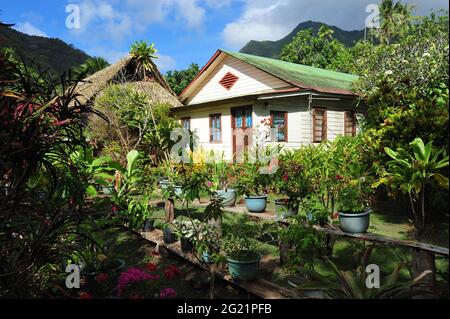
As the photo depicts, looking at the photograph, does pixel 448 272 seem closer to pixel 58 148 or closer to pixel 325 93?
pixel 58 148

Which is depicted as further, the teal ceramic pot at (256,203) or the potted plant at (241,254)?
the teal ceramic pot at (256,203)

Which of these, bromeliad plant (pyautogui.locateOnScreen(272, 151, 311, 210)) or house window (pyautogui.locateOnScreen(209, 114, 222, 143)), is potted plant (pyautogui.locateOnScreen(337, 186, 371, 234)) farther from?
house window (pyautogui.locateOnScreen(209, 114, 222, 143))

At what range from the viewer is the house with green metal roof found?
1341 cm

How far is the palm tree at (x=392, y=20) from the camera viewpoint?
111ft

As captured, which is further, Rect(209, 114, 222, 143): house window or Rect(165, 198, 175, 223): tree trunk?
Rect(209, 114, 222, 143): house window

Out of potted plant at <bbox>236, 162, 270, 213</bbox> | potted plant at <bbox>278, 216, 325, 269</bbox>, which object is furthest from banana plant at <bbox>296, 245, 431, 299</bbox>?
potted plant at <bbox>236, 162, 270, 213</bbox>

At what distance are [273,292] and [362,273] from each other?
1.05 m

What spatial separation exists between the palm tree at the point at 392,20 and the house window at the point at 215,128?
22.1 meters

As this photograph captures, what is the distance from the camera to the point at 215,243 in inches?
173

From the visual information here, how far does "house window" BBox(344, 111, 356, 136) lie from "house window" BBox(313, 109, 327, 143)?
1.46m

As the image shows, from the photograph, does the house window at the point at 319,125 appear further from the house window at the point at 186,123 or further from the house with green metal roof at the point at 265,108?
the house window at the point at 186,123

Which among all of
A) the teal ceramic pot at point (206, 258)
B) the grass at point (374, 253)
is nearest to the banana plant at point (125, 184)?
the grass at point (374, 253)
